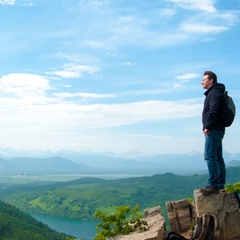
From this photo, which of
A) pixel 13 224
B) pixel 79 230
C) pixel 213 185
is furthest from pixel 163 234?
pixel 79 230

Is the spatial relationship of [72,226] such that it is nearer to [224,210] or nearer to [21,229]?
[21,229]

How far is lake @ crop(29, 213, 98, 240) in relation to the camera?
373 feet

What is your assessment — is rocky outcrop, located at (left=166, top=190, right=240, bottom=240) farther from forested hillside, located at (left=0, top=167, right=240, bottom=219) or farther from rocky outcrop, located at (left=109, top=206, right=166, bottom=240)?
forested hillside, located at (left=0, top=167, right=240, bottom=219)

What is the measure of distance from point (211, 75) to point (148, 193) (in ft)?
623

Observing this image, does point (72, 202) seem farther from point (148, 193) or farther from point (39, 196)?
point (148, 193)

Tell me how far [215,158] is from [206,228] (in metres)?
1.67

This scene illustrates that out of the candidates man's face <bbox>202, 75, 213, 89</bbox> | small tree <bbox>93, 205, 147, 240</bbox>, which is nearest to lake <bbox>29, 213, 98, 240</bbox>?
small tree <bbox>93, 205, 147, 240</bbox>

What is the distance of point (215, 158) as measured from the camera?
8.79 meters

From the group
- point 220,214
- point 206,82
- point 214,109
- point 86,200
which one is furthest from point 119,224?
point 86,200

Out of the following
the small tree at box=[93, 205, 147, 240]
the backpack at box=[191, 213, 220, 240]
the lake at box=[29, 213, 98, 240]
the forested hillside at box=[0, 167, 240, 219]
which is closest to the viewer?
the backpack at box=[191, 213, 220, 240]

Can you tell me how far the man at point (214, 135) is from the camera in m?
8.58

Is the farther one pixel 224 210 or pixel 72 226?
pixel 72 226

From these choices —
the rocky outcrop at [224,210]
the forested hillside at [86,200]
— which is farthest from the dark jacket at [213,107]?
the forested hillside at [86,200]

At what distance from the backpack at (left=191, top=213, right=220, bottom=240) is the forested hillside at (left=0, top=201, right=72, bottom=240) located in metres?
87.0
